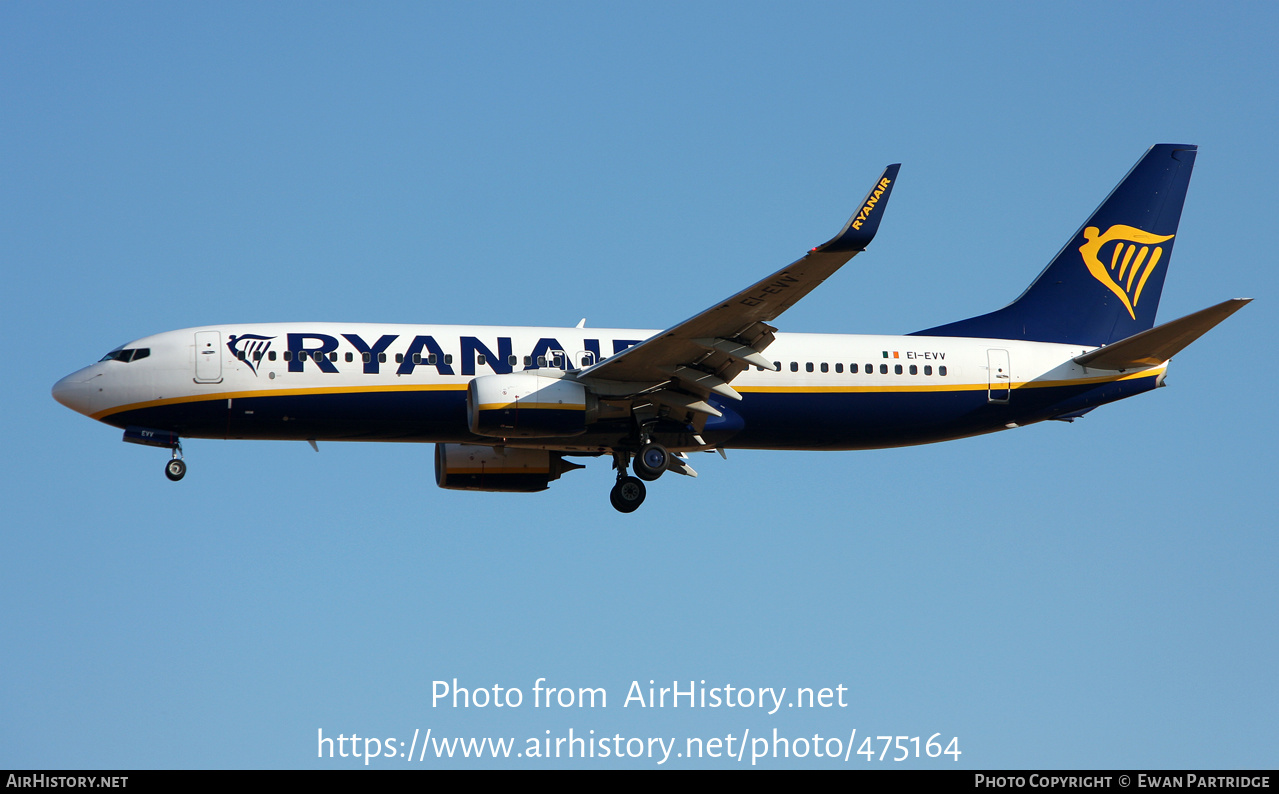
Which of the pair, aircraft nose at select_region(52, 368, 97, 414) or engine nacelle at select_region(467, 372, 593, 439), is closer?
engine nacelle at select_region(467, 372, 593, 439)

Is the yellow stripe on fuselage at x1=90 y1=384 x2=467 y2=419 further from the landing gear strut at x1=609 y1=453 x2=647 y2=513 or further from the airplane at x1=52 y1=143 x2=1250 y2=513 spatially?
the landing gear strut at x1=609 y1=453 x2=647 y2=513

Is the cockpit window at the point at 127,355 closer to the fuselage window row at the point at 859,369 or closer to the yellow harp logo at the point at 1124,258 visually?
the fuselage window row at the point at 859,369

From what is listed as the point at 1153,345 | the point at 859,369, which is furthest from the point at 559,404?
the point at 1153,345

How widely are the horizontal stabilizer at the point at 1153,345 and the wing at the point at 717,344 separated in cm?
944

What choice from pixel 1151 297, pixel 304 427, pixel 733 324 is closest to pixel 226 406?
pixel 304 427

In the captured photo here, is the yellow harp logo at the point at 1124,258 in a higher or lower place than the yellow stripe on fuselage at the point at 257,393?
higher

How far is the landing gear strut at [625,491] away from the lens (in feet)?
113

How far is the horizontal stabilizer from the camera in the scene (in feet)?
106

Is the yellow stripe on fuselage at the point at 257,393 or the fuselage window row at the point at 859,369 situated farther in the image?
the fuselage window row at the point at 859,369

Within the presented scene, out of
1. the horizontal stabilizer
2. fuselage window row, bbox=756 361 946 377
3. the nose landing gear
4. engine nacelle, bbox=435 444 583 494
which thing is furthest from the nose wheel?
the horizontal stabilizer

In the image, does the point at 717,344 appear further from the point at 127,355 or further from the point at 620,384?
the point at 127,355

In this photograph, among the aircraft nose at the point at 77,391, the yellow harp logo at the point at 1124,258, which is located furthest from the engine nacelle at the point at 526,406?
the yellow harp logo at the point at 1124,258

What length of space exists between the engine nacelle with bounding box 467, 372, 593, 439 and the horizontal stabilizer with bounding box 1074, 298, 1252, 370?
1302cm
